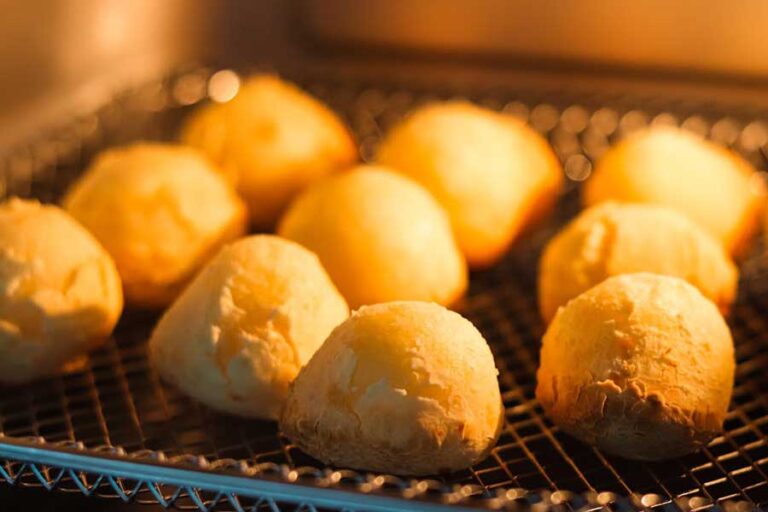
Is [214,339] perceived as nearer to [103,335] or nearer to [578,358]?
[103,335]

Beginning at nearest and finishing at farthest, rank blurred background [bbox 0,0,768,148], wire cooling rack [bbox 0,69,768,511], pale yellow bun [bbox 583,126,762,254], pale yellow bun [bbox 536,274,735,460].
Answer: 1. wire cooling rack [bbox 0,69,768,511]
2. pale yellow bun [bbox 536,274,735,460]
3. pale yellow bun [bbox 583,126,762,254]
4. blurred background [bbox 0,0,768,148]

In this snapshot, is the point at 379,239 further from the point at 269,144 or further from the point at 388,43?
the point at 388,43

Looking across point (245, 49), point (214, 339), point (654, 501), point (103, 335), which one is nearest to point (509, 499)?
point (654, 501)

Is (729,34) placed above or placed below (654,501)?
above

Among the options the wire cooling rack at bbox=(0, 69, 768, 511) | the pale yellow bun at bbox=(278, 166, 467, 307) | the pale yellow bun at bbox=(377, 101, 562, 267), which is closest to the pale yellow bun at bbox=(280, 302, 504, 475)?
the wire cooling rack at bbox=(0, 69, 768, 511)

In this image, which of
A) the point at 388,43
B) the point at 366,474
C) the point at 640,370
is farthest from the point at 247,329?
the point at 388,43

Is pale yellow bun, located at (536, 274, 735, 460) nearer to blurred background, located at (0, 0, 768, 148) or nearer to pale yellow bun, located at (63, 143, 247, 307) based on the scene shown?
pale yellow bun, located at (63, 143, 247, 307)

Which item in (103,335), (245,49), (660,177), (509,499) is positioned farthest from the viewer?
(245,49)
